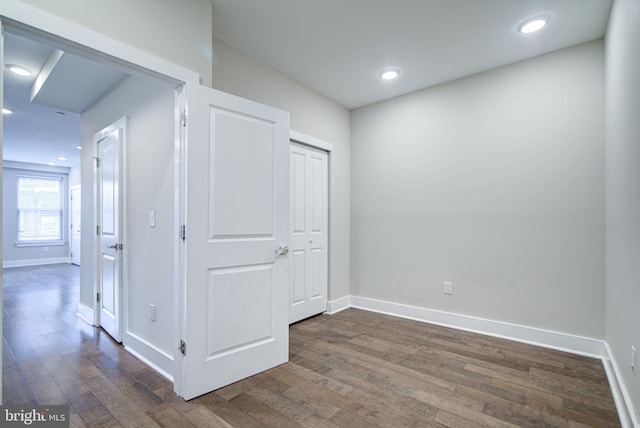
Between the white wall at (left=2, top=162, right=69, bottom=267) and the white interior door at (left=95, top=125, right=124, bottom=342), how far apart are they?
21.4 feet

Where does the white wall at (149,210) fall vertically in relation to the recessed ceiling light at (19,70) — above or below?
below

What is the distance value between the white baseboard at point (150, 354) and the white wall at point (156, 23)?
6.58 feet

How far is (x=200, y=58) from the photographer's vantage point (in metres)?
2.11

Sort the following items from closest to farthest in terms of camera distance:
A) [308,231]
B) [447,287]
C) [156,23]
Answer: [156,23] < [447,287] < [308,231]

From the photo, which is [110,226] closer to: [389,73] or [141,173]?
[141,173]

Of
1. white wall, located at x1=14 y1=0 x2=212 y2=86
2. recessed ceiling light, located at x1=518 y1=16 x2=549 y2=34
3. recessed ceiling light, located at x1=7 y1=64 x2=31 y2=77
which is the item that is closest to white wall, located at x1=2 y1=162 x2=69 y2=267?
recessed ceiling light, located at x1=7 y1=64 x2=31 y2=77

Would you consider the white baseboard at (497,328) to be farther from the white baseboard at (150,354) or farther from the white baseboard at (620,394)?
the white baseboard at (150,354)

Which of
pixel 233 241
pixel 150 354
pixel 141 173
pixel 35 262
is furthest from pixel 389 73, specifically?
pixel 35 262

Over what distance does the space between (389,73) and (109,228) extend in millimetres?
3261

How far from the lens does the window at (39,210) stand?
25.7 ft

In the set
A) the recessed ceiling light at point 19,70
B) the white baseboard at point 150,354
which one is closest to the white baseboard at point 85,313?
the white baseboard at point 150,354

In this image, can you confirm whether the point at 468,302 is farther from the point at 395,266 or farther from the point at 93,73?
the point at 93,73

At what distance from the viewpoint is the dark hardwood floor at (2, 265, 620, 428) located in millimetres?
1801

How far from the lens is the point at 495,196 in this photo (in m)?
3.08
